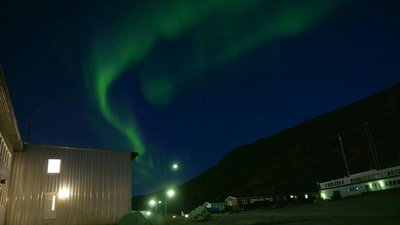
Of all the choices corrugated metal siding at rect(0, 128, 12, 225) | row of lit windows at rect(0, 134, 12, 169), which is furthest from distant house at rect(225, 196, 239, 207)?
row of lit windows at rect(0, 134, 12, 169)

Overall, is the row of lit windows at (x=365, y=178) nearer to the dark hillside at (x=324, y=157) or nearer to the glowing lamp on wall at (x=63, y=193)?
the dark hillside at (x=324, y=157)

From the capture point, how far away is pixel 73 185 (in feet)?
86.8

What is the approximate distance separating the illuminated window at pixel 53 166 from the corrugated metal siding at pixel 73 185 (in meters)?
0.29

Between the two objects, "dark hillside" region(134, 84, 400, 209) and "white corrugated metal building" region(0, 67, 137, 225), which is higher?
"dark hillside" region(134, 84, 400, 209)

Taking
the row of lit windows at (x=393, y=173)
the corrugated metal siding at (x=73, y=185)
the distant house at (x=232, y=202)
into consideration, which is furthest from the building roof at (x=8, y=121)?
the row of lit windows at (x=393, y=173)

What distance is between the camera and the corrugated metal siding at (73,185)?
24422mm

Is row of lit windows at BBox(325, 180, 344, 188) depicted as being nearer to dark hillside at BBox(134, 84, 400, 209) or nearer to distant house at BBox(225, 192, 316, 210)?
distant house at BBox(225, 192, 316, 210)

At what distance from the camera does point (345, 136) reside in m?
167

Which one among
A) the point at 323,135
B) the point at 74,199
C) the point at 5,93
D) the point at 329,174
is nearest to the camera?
the point at 5,93

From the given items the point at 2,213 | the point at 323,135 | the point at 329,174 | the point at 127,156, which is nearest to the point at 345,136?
the point at 323,135

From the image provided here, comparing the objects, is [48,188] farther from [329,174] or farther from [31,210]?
[329,174]

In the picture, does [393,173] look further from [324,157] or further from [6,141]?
[324,157]

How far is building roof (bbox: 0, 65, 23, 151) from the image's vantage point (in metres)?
13.6

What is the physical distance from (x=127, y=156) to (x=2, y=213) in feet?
37.0
